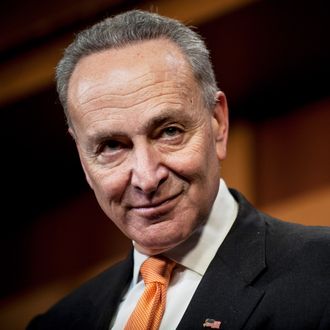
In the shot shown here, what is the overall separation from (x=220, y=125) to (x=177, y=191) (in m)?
0.27

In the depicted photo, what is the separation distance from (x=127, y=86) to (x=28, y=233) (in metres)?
1.97

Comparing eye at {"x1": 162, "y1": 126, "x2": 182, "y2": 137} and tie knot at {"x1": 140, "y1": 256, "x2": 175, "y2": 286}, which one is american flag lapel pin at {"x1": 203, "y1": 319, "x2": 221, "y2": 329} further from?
eye at {"x1": 162, "y1": 126, "x2": 182, "y2": 137}

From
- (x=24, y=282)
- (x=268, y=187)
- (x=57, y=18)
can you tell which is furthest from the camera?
(x=24, y=282)

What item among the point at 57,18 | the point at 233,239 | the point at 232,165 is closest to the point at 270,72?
the point at 232,165

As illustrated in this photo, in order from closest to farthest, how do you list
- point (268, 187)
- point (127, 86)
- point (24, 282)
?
point (127, 86), point (268, 187), point (24, 282)

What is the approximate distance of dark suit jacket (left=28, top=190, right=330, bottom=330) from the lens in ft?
5.47

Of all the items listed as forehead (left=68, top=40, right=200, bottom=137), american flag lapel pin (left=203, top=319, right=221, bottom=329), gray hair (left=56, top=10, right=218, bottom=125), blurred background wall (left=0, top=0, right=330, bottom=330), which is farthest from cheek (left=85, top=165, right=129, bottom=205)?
blurred background wall (left=0, top=0, right=330, bottom=330)

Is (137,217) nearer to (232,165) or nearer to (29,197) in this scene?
(232,165)

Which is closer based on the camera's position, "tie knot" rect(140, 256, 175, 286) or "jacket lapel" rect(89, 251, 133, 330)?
"tie knot" rect(140, 256, 175, 286)

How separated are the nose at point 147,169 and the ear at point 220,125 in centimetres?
22

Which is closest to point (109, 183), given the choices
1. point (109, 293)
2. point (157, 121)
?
point (157, 121)

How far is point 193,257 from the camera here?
1.86 metres

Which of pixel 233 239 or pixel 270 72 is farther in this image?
pixel 270 72

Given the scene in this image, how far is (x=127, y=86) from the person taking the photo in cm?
→ 177
